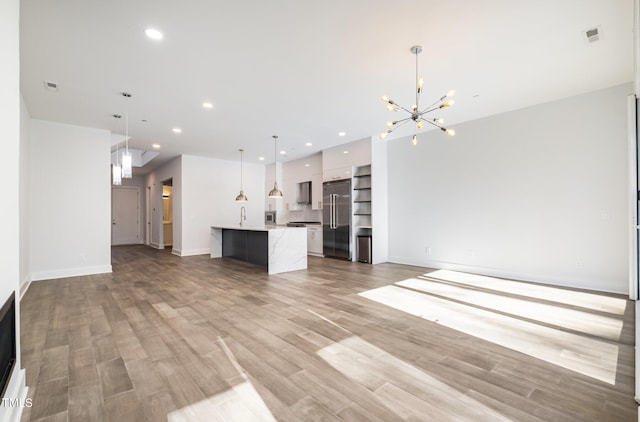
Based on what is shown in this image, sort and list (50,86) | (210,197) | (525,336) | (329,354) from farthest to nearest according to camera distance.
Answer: (210,197), (50,86), (525,336), (329,354)

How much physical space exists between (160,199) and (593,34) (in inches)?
454

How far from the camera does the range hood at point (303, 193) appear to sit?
9.10 metres

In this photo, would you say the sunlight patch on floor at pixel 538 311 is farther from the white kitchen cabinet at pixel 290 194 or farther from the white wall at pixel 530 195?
the white kitchen cabinet at pixel 290 194

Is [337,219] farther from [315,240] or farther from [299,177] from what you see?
[299,177]

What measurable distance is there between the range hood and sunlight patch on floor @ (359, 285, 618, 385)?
5536mm

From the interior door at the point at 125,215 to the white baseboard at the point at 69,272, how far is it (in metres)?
6.72

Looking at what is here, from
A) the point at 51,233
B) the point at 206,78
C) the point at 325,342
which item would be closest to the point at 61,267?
the point at 51,233

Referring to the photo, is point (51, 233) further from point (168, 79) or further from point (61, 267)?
point (168, 79)

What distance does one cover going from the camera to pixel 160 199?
34.3 ft

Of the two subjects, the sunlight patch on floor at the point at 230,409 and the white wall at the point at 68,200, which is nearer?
the sunlight patch on floor at the point at 230,409

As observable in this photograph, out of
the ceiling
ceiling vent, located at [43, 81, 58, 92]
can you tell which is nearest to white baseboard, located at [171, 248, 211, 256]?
the ceiling

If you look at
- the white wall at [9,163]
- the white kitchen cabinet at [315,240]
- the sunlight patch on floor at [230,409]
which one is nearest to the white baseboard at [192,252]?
the white kitchen cabinet at [315,240]

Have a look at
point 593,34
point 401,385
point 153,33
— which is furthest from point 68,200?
point 593,34

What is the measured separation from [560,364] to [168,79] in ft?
16.9
